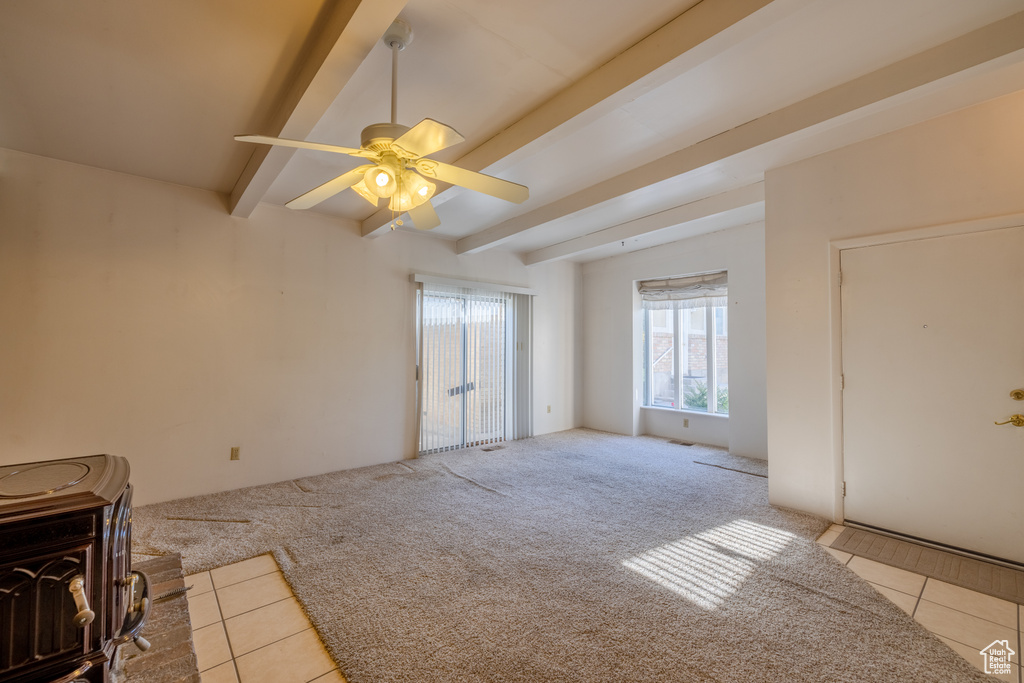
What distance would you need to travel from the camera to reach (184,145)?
9.05 ft

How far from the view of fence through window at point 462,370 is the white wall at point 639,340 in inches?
60.5

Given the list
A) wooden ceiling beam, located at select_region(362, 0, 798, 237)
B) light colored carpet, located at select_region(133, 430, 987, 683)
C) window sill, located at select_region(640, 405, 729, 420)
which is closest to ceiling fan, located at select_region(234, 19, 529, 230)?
wooden ceiling beam, located at select_region(362, 0, 798, 237)

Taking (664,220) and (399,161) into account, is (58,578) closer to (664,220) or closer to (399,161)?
(399,161)

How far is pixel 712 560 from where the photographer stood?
2.42 m

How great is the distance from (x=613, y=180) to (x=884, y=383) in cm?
230

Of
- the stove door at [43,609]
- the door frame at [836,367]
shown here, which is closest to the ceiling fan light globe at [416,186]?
the stove door at [43,609]

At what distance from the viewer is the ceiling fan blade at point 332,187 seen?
1.93 meters

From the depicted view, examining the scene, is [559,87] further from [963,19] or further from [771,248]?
[771,248]

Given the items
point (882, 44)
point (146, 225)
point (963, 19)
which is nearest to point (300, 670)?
point (146, 225)

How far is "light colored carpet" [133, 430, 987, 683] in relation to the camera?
1.65 m

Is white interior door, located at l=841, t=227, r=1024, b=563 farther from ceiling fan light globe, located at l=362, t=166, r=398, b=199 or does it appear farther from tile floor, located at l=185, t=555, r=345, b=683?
tile floor, located at l=185, t=555, r=345, b=683

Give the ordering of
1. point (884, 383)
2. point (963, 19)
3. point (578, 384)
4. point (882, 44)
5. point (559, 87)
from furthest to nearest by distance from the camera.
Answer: point (578, 384) < point (884, 383) < point (559, 87) < point (882, 44) < point (963, 19)

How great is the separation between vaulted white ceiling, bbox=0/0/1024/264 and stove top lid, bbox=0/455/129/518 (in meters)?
1.71

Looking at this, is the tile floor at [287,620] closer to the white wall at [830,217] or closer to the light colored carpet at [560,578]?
the light colored carpet at [560,578]
